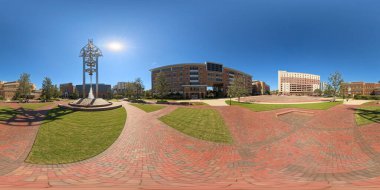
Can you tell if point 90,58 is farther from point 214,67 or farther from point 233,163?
point 214,67

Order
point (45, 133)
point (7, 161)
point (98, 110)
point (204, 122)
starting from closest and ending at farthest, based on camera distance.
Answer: point (7, 161), point (45, 133), point (204, 122), point (98, 110)

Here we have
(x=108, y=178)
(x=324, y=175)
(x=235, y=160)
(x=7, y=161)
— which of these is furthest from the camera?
(x=235, y=160)

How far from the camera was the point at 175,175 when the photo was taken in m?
4.49

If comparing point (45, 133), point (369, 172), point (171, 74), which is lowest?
point (369, 172)

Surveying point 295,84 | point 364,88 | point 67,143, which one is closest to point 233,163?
point 67,143

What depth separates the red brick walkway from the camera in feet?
13.1

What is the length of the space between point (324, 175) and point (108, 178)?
6.39 metres

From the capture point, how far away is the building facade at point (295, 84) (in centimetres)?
11969

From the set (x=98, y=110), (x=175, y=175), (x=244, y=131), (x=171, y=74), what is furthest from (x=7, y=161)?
(x=171, y=74)

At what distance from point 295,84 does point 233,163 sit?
464ft

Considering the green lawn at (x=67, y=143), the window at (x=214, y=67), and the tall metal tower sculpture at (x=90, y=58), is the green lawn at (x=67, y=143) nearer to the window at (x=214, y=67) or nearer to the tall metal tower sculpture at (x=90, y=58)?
the tall metal tower sculpture at (x=90, y=58)

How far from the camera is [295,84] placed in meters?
122

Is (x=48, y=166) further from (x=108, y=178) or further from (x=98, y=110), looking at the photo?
(x=98, y=110)

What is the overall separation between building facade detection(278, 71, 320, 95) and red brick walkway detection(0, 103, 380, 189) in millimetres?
126046
